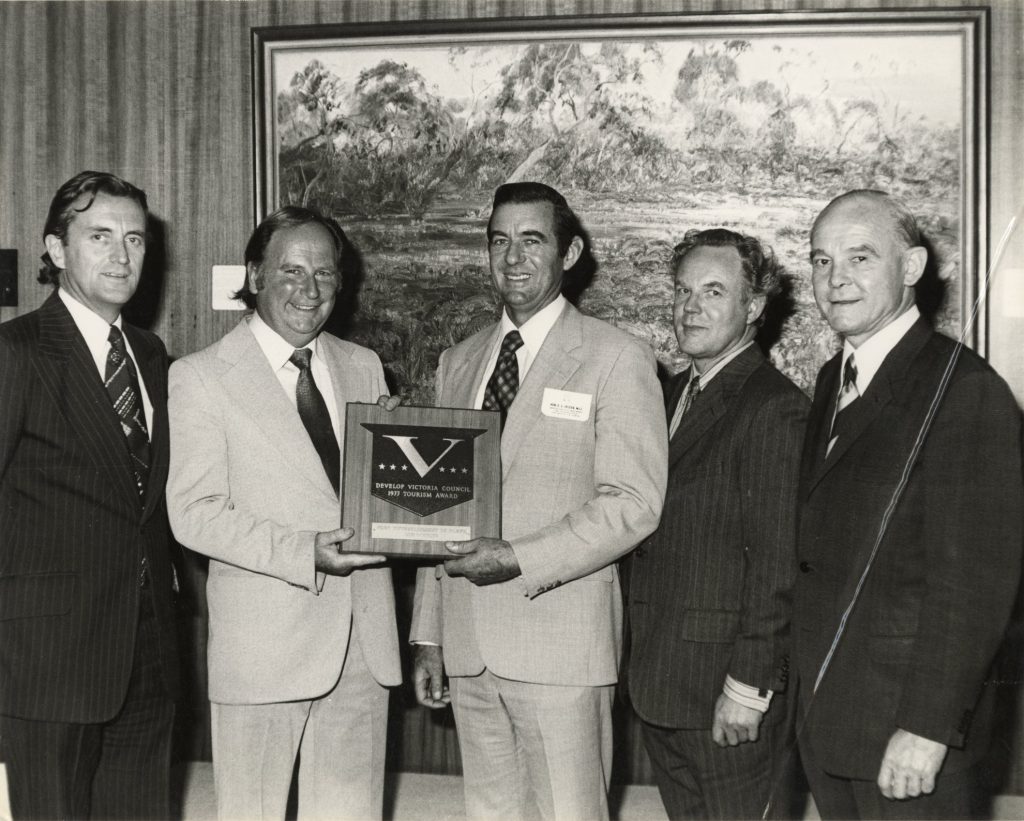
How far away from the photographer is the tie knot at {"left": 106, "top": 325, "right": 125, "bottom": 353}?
2.54 meters

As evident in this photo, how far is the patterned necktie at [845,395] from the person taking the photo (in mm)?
2160

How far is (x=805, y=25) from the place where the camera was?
3.63 metres

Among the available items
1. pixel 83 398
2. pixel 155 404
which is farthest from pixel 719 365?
pixel 83 398

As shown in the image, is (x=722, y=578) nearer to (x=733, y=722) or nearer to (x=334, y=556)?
(x=733, y=722)

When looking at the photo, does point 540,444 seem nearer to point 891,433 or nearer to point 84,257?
point 891,433

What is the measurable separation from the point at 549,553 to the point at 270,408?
31.9 inches

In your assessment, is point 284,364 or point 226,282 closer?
point 284,364

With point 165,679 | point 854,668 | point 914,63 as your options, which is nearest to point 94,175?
point 165,679

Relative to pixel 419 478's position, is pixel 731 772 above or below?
below

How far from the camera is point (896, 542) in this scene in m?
1.98

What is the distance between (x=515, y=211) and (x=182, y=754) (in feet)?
9.23

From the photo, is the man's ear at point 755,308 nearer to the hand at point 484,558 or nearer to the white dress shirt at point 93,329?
the hand at point 484,558

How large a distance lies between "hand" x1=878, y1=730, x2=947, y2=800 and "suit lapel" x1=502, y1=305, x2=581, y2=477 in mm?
1040

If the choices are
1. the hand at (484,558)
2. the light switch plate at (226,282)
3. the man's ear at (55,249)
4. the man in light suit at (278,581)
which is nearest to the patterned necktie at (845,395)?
the hand at (484,558)
